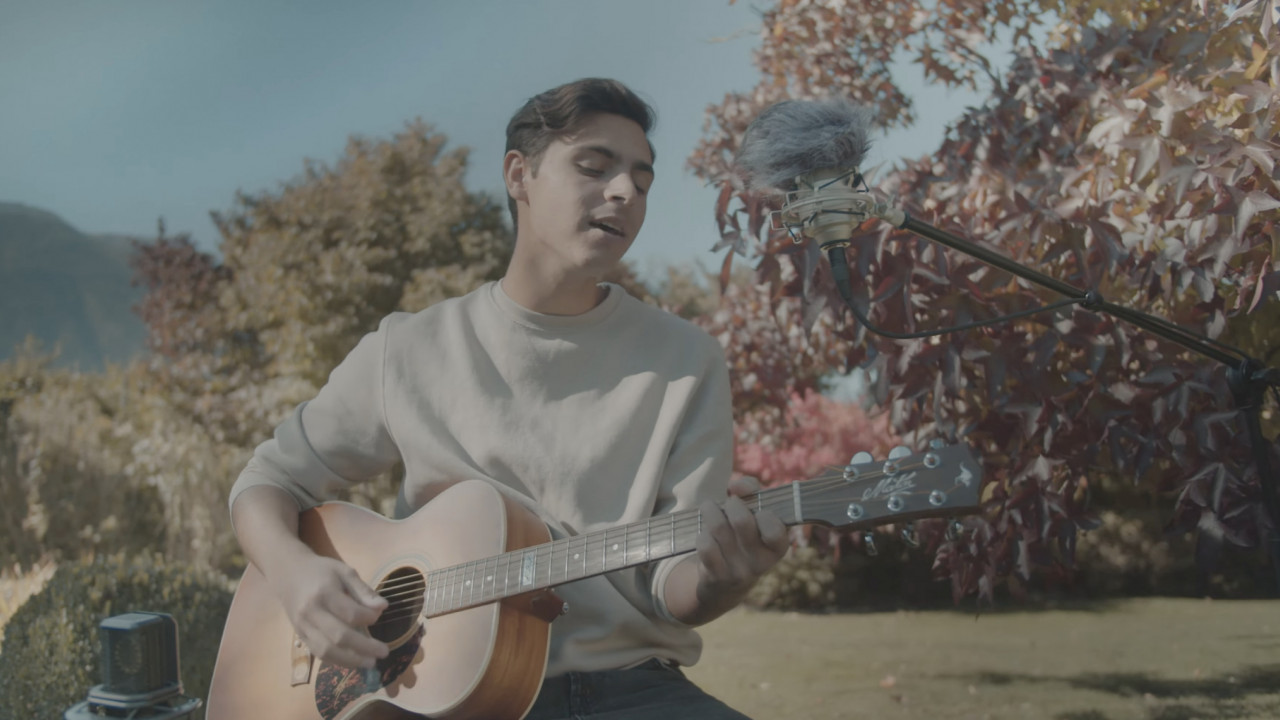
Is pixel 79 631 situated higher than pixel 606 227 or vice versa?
pixel 606 227

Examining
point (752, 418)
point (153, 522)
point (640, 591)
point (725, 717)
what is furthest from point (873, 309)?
point (153, 522)

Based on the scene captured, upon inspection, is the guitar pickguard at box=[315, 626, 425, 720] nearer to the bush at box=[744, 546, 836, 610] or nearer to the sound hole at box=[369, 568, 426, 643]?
the sound hole at box=[369, 568, 426, 643]

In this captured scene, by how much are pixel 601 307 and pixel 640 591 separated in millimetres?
608

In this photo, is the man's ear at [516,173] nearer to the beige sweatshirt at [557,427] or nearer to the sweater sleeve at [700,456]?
the beige sweatshirt at [557,427]

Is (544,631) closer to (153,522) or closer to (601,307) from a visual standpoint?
(601,307)

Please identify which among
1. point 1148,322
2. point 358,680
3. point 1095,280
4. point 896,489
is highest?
point 1095,280

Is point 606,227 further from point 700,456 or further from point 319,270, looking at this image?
point 319,270

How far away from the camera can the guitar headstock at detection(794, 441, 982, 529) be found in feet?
4.80

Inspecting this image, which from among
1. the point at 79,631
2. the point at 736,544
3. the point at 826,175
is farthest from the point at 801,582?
the point at 826,175

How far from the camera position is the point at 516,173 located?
2170 mm

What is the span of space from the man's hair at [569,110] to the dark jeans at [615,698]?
106 cm

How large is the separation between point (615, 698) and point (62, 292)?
807 inches

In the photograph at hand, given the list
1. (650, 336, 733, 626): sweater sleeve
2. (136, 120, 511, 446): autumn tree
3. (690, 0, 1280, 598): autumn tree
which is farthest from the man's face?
(136, 120, 511, 446): autumn tree

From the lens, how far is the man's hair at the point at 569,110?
203cm
